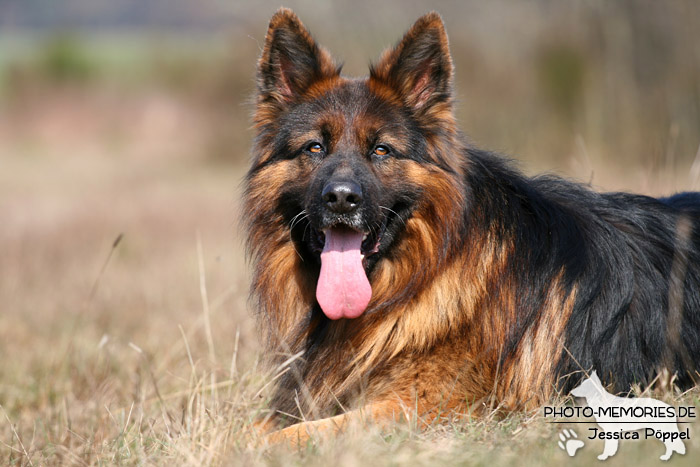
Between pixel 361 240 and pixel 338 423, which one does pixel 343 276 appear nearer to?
pixel 361 240

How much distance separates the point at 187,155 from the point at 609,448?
19.4 metres

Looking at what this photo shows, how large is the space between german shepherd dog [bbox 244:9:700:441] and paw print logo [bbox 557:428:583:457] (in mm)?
669

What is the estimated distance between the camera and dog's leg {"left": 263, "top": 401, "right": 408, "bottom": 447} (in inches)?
151

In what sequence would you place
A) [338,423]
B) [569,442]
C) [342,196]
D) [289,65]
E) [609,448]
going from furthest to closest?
[289,65] < [342,196] < [338,423] < [569,442] < [609,448]

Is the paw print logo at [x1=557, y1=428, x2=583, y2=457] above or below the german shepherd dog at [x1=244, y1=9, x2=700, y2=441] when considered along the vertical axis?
below

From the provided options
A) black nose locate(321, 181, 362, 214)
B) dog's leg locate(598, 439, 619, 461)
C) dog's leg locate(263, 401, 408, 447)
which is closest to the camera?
dog's leg locate(598, 439, 619, 461)

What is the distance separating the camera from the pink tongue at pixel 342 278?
4.37 meters

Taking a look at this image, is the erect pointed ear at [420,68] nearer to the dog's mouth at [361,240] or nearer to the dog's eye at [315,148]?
the dog's eye at [315,148]

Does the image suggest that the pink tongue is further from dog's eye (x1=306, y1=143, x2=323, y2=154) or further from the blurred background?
the blurred background

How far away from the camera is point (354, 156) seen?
449cm

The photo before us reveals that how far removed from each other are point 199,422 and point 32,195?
13544 mm

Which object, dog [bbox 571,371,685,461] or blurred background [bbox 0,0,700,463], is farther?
blurred background [bbox 0,0,700,463]

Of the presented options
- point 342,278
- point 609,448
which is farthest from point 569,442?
point 342,278

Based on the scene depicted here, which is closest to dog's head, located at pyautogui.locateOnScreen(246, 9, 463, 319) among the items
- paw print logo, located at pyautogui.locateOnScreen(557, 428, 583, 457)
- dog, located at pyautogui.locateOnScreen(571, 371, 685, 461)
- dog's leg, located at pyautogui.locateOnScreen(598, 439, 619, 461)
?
dog, located at pyautogui.locateOnScreen(571, 371, 685, 461)
